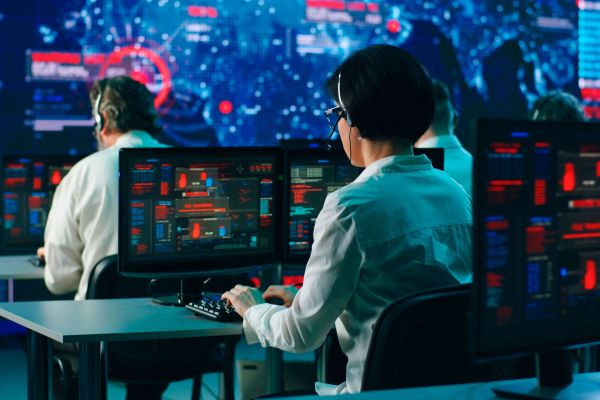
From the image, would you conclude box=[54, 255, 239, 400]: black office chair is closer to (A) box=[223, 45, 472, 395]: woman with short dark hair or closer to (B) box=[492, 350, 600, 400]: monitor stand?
(A) box=[223, 45, 472, 395]: woman with short dark hair

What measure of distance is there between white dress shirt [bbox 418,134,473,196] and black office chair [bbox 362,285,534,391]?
241 cm

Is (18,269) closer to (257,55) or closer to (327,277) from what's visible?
(327,277)

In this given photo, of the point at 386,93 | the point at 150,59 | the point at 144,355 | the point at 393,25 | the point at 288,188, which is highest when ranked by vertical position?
the point at 393,25

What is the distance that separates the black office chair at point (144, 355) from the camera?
305cm

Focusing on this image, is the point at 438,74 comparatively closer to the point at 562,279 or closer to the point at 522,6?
the point at 522,6

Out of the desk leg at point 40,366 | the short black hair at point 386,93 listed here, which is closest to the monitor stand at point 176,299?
the desk leg at point 40,366

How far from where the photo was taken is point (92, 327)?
239cm

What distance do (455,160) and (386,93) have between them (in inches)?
93.1

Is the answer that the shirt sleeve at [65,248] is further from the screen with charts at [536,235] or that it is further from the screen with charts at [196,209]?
the screen with charts at [536,235]

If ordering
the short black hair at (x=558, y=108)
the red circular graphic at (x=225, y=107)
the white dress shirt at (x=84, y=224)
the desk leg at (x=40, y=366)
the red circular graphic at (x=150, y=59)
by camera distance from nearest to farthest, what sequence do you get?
the desk leg at (x=40, y=366), the white dress shirt at (x=84, y=224), the short black hair at (x=558, y=108), the red circular graphic at (x=150, y=59), the red circular graphic at (x=225, y=107)

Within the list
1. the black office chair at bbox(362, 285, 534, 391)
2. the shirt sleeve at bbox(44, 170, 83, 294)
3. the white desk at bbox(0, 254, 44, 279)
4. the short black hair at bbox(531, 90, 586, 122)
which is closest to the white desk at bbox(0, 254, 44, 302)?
the white desk at bbox(0, 254, 44, 279)

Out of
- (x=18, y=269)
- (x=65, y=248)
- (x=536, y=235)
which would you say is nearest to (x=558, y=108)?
(x=65, y=248)

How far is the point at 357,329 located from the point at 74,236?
1718 millimetres

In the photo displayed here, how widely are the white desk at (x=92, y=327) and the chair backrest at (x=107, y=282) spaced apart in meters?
0.18
